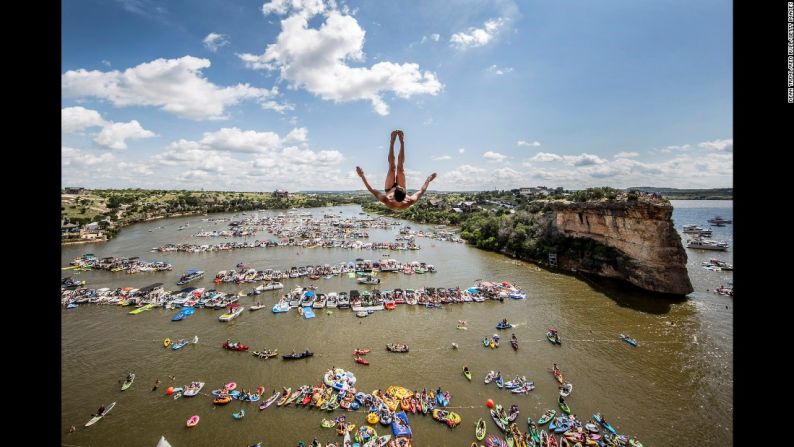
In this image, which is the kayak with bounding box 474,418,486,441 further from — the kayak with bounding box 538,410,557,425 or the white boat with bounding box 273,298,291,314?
the white boat with bounding box 273,298,291,314

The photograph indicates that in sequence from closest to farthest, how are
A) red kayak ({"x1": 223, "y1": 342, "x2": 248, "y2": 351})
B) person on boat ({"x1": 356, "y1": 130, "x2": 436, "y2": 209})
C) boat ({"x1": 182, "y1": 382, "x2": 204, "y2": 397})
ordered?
person on boat ({"x1": 356, "y1": 130, "x2": 436, "y2": 209}) < boat ({"x1": 182, "y1": 382, "x2": 204, "y2": 397}) < red kayak ({"x1": 223, "y1": 342, "x2": 248, "y2": 351})

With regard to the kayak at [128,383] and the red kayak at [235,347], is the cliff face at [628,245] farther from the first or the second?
the kayak at [128,383]

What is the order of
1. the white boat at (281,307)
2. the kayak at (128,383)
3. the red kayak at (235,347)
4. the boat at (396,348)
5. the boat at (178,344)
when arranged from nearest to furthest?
the kayak at (128,383) < the boat at (396,348) < the red kayak at (235,347) < the boat at (178,344) < the white boat at (281,307)

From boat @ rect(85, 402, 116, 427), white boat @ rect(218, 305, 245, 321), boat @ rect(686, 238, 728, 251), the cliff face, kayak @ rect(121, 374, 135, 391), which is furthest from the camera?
boat @ rect(686, 238, 728, 251)

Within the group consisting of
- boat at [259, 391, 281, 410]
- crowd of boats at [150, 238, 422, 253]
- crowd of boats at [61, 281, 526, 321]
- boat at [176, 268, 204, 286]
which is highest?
crowd of boats at [150, 238, 422, 253]

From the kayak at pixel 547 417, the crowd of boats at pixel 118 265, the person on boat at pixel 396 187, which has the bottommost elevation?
the kayak at pixel 547 417

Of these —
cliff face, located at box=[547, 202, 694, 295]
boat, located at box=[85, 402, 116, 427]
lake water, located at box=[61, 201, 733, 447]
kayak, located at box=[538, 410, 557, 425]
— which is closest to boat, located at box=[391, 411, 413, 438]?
lake water, located at box=[61, 201, 733, 447]

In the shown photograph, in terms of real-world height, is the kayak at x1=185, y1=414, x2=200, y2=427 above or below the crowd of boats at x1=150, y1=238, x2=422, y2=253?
below

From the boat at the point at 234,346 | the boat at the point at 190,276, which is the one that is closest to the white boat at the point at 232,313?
the boat at the point at 234,346
